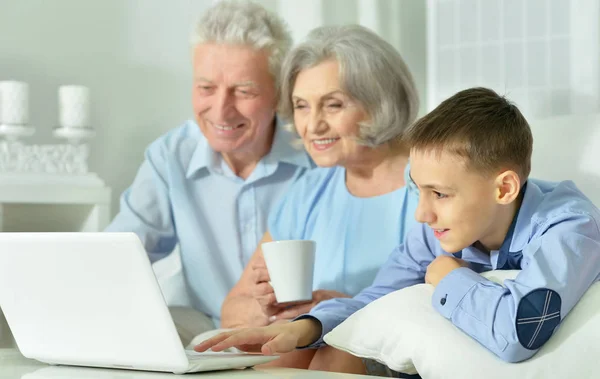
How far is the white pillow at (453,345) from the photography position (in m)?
1.27

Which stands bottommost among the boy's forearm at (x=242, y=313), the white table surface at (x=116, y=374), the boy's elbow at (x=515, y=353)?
the boy's forearm at (x=242, y=313)

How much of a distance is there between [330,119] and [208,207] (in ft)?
1.80

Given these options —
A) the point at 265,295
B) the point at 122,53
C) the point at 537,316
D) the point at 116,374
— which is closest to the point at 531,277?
the point at 537,316

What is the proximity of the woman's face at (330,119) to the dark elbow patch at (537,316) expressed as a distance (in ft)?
2.75

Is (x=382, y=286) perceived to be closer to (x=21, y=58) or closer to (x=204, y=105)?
(x=204, y=105)

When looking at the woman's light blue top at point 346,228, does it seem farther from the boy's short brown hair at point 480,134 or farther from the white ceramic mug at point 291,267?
the boy's short brown hair at point 480,134

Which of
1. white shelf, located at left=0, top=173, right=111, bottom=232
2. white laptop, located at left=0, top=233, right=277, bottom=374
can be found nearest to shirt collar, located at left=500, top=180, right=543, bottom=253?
white laptop, located at left=0, top=233, right=277, bottom=374

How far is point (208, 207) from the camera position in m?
2.45

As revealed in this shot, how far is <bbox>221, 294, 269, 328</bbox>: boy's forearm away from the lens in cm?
199

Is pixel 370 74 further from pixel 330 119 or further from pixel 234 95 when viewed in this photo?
pixel 234 95

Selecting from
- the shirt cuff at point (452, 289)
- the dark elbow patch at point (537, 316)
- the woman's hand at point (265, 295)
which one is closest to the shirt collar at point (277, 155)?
the woman's hand at point (265, 295)

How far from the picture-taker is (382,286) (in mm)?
1709

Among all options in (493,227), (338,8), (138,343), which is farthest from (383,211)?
(338,8)

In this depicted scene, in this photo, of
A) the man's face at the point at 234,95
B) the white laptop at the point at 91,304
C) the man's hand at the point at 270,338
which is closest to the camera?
the white laptop at the point at 91,304
